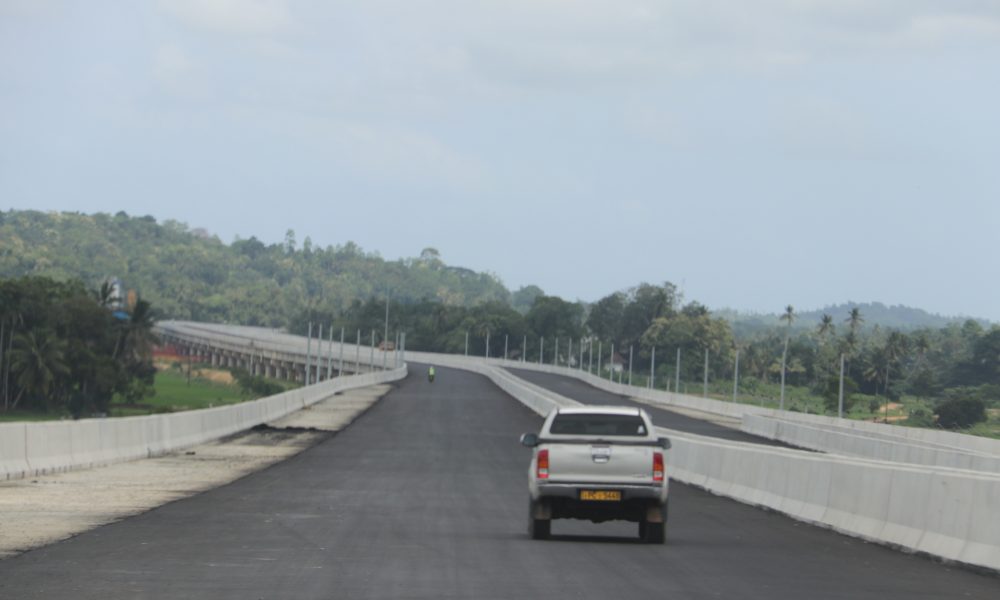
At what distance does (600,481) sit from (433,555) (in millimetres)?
3019

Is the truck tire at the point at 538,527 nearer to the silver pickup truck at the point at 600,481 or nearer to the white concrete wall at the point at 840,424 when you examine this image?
the silver pickup truck at the point at 600,481

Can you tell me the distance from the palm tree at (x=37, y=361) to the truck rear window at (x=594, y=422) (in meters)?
118

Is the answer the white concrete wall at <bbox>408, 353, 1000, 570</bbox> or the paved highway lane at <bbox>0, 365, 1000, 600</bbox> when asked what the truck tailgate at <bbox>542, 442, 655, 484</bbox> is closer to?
the paved highway lane at <bbox>0, 365, 1000, 600</bbox>

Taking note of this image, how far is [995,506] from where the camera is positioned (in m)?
15.7

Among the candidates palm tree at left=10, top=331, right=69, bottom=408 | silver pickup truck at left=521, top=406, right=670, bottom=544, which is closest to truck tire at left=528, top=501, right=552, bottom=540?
silver pickup truck at left=521, top=406, right=670, bottom=544

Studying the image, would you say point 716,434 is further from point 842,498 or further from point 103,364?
point 103,364

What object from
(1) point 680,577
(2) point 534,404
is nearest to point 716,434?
(2) point 534,404

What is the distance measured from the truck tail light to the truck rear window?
560 mm

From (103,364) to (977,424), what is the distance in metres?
76.6

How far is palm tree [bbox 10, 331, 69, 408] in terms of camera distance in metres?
130

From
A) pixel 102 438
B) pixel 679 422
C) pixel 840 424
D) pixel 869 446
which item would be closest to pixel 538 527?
pixel 102 438

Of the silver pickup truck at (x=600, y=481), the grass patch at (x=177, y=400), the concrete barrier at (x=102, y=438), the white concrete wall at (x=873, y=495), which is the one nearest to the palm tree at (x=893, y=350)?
the grass patch at (x=177, y=400)

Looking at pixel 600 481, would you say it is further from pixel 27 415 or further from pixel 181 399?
pixel 181 399

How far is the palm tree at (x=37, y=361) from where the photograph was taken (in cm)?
13050
